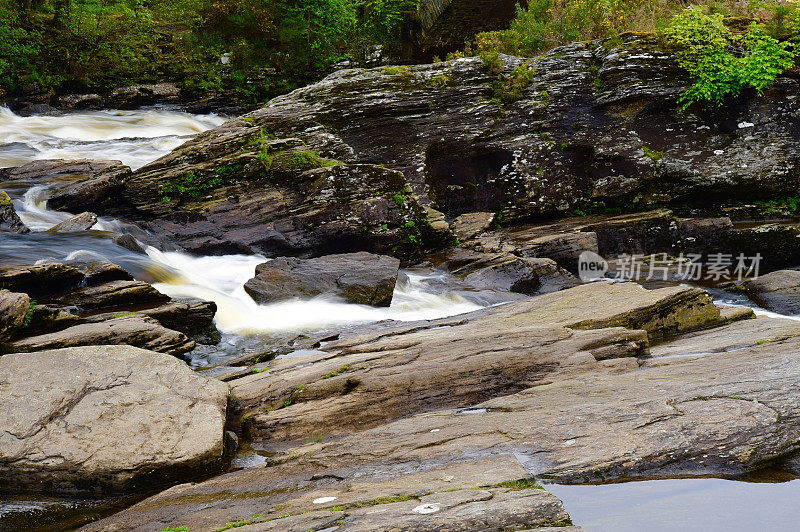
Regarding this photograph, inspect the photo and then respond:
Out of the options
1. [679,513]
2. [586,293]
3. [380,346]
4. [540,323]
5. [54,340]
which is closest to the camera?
[679,513]

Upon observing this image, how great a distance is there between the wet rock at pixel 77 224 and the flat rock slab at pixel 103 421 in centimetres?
712

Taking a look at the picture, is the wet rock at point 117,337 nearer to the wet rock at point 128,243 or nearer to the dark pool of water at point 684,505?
the wet rock at point 128,243

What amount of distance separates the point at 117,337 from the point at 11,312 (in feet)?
4.32

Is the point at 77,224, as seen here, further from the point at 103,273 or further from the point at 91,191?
the point at 103,273

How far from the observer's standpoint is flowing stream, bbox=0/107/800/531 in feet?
13.8

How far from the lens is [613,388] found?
636 cm

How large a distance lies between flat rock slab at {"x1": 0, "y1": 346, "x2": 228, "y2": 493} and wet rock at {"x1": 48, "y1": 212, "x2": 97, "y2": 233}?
23.4 feet

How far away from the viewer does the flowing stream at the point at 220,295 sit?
13.8ft

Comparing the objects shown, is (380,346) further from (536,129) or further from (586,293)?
(536,129)

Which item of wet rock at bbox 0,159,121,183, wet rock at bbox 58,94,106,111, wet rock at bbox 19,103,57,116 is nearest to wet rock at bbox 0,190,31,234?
wet rock at bbox 0,159,121,183

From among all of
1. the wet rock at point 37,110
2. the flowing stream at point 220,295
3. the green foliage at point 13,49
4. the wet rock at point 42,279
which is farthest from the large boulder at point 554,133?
the green foliage at point 13,49

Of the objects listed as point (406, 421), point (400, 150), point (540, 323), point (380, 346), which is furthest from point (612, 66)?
point (406, 421)

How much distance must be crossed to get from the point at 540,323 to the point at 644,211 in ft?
32.8

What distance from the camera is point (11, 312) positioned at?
25.6 feet
